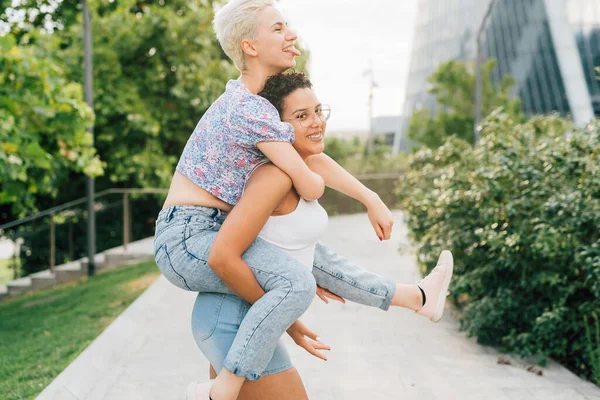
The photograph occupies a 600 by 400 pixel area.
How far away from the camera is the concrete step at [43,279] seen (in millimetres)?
11359

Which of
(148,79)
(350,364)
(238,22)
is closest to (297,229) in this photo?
(238,22)

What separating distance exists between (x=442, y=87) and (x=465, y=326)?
63.8ft

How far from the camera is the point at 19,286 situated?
11203 millimetres

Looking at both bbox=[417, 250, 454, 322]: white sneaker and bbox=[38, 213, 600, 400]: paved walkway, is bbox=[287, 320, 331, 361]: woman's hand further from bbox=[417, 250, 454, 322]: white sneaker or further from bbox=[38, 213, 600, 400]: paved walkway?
bbox=[38, 213, 600, 400]: paved walkway

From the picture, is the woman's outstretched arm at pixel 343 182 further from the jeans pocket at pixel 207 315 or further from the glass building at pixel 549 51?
the glass building at pixel 549 51

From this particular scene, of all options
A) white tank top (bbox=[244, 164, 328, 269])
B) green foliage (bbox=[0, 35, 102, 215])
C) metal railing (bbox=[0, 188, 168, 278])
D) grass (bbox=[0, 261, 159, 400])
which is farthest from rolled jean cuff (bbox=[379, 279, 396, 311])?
metal railing (bbox=[0, 188, 168, 278])

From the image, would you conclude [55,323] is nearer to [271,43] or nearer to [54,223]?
[54,223]

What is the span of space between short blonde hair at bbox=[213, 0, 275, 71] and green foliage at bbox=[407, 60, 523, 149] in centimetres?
2164

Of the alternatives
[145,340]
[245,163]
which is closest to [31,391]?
[145,340]

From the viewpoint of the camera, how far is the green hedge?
16.5ft

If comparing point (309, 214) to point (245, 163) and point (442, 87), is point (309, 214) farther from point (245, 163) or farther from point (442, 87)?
point (442, 87)

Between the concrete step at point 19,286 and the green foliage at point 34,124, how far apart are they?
2.81 meters

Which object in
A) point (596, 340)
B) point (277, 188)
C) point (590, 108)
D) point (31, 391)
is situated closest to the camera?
point (277, 188)

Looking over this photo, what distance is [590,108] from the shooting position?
36.1 m
